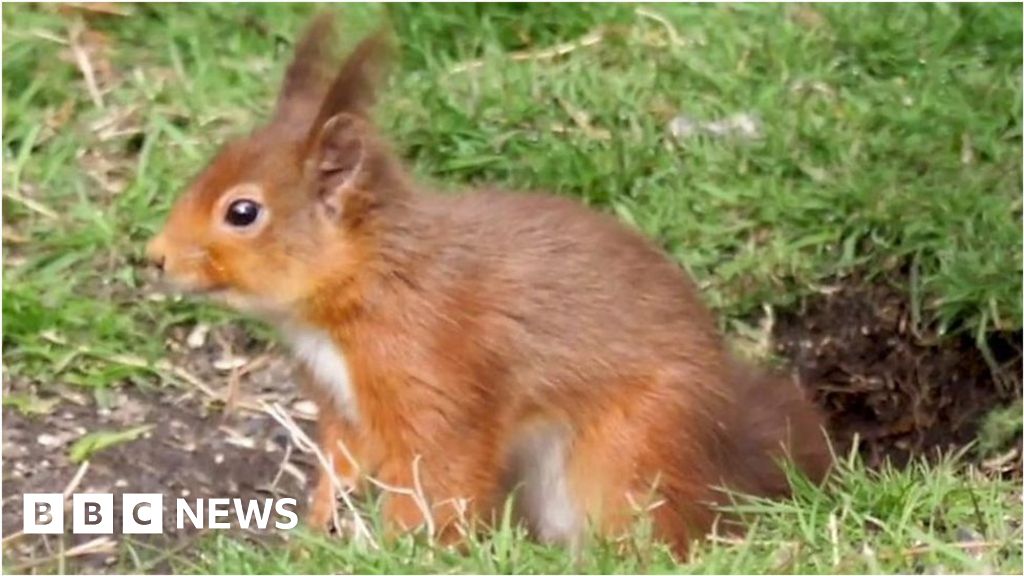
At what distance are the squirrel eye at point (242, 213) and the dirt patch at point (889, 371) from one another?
1.52 metres

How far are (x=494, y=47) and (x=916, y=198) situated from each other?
1172 millimetres

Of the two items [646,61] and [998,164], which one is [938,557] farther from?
[646,61]

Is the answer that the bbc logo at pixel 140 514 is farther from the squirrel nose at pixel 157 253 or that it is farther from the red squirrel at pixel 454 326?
the squirrel nose at pixel 157 253

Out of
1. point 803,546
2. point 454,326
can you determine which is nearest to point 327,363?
point 454,326

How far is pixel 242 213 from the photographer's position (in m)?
4.20

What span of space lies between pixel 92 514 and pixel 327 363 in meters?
0.64

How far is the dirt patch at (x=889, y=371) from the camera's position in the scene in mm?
5188

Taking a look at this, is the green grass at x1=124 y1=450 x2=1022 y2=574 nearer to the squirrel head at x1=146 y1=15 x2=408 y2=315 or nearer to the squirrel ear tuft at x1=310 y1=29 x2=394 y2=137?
the squirrel head at x1=146 y1=15 x2=408 y2=315

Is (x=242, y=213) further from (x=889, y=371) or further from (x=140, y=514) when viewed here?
(x=889, y=371)

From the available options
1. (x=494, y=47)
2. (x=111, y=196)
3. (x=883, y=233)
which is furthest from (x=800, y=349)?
(x=111, y=196)

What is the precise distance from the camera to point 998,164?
5441mm

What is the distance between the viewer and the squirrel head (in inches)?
164

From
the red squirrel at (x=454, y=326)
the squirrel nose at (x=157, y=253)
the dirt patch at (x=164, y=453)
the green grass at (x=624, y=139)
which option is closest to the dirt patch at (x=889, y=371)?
the green grass at (x=624, y=139)

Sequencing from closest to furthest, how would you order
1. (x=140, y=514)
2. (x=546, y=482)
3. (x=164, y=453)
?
(x=546, y=482) < (x=140, y=514) < (x=164, y=453)
